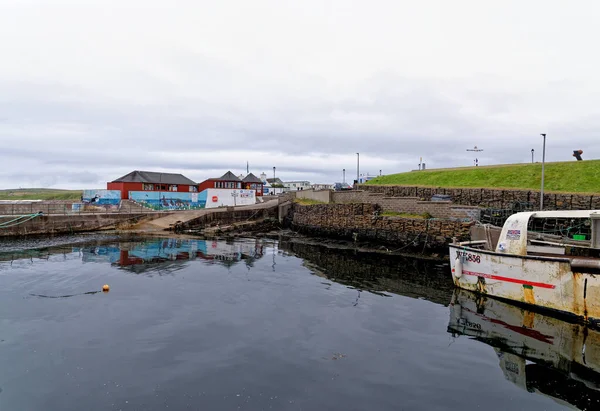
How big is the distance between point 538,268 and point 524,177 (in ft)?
79.3

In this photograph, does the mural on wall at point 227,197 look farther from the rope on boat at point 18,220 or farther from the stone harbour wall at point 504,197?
the stone harbour wall at point 504,197

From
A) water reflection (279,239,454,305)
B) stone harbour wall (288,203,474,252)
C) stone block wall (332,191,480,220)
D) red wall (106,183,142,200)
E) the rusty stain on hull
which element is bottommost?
water reflection (279,239,454,305)

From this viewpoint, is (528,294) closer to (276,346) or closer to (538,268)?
(538,268)

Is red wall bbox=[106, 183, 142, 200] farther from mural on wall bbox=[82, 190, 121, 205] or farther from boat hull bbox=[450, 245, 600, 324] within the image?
boat hull bbox=[450, 245, 600, 324]

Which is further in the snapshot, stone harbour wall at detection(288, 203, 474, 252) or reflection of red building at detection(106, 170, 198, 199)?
reflection of red building at detection(106, 170, 198, 199)

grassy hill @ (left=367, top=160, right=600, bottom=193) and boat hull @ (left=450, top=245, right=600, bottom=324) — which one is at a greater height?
grassy hill @ (left=367, top=160, right=600, bottom=193)

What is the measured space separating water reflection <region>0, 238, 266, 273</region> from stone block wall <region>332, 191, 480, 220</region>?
1119cm

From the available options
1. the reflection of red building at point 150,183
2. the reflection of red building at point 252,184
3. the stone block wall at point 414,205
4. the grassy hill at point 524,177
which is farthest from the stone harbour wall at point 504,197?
the reflection of red building at point 150,183

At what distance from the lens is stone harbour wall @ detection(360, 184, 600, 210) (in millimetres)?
27016

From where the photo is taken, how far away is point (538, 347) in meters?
11.7

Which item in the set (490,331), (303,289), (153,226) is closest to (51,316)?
(303,289)

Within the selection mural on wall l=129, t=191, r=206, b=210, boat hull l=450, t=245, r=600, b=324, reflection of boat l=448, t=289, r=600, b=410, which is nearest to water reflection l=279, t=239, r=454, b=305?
boat hull l=450, t=245, r=600, b=324

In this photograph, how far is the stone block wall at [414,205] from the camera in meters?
29.1

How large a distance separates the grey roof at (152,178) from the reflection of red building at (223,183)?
4.16 m
